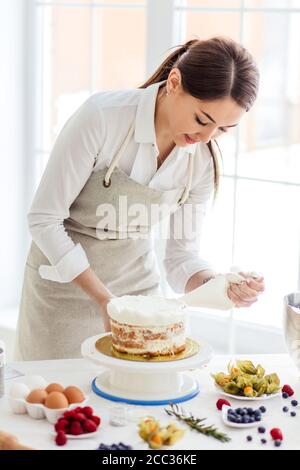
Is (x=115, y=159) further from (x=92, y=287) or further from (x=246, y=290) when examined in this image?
(x=246, y=290)

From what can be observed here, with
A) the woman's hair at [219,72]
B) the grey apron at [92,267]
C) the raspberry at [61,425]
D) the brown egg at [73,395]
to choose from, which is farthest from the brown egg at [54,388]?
the woman's hair at [219,72]

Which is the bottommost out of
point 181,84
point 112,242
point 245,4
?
point 112,242

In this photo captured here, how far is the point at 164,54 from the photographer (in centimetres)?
297

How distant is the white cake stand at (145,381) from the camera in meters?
1.67

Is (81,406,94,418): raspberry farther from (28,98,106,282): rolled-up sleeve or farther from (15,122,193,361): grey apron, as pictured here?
(15,122,193,361): grey apron

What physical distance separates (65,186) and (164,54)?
1.11 m

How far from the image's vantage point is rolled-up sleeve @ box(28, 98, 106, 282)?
6.61ft

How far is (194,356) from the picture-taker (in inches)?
68.7

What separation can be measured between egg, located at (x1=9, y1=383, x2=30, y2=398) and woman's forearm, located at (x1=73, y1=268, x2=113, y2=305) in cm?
38

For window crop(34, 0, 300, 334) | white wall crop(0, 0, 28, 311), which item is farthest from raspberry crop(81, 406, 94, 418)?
white wall crop(0, 0, 28, 311)

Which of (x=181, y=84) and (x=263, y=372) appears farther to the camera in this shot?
(x=181, y=84)
